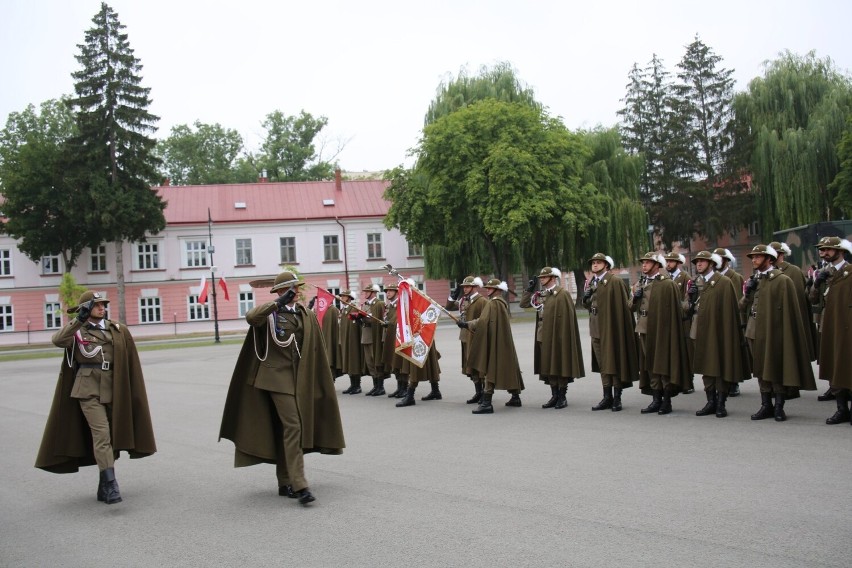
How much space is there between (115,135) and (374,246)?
19.0m

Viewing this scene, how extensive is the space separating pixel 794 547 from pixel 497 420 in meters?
6.41

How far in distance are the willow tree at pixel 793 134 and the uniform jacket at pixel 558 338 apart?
3470cm

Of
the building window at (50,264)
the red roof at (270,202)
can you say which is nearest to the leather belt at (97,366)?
the red roof at (270,202)

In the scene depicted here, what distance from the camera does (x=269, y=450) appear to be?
7508mm

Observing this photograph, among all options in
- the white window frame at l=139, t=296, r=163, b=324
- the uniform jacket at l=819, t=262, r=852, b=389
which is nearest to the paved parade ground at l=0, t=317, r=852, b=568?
the uniform jacket at l=819, t=262, r=852, b=389

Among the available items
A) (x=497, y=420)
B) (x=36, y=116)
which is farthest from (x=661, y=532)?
(x=36, y=116)

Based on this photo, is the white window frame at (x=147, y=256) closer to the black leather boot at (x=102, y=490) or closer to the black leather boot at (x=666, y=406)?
the black leather boot at (x=666, y=406)

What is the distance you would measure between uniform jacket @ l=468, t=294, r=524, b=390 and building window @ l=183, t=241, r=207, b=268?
46.6 meters

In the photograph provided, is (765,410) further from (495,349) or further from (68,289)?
(68,289)

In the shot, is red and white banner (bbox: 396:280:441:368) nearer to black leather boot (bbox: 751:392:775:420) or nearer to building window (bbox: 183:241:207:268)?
black leather boot (bbox: 751:392:775:420)

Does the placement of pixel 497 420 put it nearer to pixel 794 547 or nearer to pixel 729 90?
pixel 794 547

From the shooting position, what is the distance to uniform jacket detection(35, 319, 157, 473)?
25.6 feet

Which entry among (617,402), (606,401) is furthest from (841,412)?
(606,401)

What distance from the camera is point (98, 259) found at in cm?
5562
